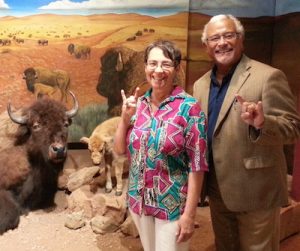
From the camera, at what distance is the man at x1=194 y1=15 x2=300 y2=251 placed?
225cm

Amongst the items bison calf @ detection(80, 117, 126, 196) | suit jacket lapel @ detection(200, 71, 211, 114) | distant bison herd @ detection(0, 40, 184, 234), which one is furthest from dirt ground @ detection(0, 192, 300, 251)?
suit jacket lapel @ detection(200, 71, 211, 114)

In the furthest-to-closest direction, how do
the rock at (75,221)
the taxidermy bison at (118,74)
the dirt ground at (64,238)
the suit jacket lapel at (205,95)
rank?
the taxidermy bison at (118,74)
the rock at (75,221)
the dirt ground at (64,238)
the suit jacket lapel at (205,95)

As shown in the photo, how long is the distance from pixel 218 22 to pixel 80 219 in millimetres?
2598

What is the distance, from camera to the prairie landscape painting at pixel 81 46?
466cm

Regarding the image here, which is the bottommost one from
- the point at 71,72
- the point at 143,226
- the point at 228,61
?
the point at 143,226

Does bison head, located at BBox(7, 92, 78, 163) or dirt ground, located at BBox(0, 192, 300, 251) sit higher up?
bison head, located at BBox(7, 92, 78, 163)

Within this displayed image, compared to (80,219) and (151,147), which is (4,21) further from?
(151,147)

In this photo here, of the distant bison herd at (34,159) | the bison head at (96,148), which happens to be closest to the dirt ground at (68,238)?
the distant bison herd at (34,159)

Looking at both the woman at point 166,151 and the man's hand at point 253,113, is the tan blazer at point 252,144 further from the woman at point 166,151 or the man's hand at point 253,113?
the woman at point 166,151

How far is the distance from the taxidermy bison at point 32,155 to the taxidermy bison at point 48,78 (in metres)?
0.76

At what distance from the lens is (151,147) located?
7.25 feet

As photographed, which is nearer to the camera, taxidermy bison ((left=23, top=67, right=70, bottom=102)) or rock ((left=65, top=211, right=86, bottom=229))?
rock ((left=65, top=211, right=86, bottom=229))

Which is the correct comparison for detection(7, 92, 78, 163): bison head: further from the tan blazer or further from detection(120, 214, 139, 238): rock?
the tan blazer

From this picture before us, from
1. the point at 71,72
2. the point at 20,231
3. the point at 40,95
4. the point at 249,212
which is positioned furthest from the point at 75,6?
the point at 249,212
